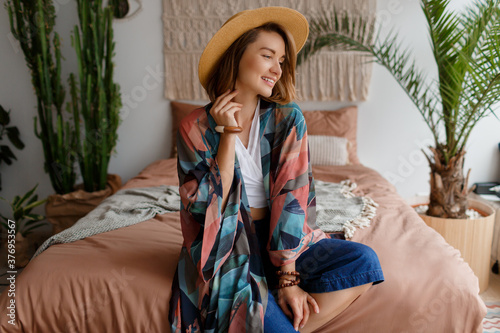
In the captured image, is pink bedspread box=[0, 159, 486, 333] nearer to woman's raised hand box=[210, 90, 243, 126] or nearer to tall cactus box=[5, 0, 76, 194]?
woman's raised hand box=[210, 90, 243, 126]

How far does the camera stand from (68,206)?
109 inches

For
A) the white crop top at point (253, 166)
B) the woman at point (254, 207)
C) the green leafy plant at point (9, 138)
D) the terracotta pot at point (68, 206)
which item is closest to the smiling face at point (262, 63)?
the woman at point (254, 207)

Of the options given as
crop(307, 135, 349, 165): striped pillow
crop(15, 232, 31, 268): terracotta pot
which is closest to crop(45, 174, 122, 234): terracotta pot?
crop(15, 232, 31, 268): terracotta pot

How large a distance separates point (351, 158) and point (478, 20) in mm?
1249

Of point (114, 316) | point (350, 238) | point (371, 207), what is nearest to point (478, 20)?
point (371, 207)

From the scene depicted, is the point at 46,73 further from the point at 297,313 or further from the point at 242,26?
the point at 297,313

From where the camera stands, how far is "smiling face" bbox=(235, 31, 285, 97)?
1.22 m

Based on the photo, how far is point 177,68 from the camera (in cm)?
319

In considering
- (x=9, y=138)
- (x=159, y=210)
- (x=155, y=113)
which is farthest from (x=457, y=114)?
(x=9, y=138)

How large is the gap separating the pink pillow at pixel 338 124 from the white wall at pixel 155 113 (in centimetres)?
13

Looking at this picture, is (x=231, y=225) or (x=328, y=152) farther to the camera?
(x=328, y=152)

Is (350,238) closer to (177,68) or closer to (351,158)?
(351,158)

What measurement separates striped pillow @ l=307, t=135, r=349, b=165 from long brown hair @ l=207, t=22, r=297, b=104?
158 cm

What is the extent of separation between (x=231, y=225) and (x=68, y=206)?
1986 millimetres
